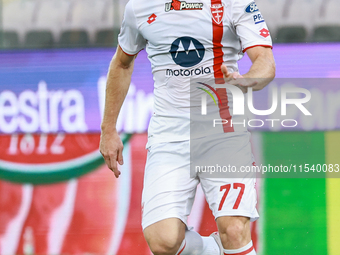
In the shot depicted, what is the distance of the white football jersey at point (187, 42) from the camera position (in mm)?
2418

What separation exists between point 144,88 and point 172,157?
1.50 metres

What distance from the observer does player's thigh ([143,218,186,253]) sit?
95.7 inches

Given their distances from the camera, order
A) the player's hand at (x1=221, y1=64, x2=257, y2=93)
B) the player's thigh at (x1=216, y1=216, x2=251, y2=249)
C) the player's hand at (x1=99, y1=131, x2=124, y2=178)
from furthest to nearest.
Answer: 1. the player's hand at (x1=99, y1=131, x2=124, y2=178)
2. the player's thigh at (x1=216, y1=216, x2=251, y2=249)
3. the player's hand at (x1=221, y1=64, x2=257, y2=93)

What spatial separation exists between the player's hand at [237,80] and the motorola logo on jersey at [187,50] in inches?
19.0

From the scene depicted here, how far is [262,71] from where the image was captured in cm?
217

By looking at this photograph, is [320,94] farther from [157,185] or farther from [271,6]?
[157,185]

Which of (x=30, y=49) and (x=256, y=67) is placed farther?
(x=30, y=49)

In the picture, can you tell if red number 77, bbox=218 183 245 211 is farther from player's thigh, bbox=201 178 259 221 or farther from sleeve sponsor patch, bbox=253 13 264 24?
sleeve sponsor patch, bbox=253 13 264 24

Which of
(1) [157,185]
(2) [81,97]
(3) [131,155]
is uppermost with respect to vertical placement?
(2) [81,97]

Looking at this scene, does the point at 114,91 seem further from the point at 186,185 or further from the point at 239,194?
the point at 239,194

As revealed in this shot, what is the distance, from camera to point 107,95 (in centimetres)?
287

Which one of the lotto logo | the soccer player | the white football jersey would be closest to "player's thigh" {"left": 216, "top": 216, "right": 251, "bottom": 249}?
the soccer player

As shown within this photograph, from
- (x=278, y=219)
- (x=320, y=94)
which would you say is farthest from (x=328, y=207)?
(x=320, y=94)

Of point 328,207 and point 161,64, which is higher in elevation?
point 161,64
